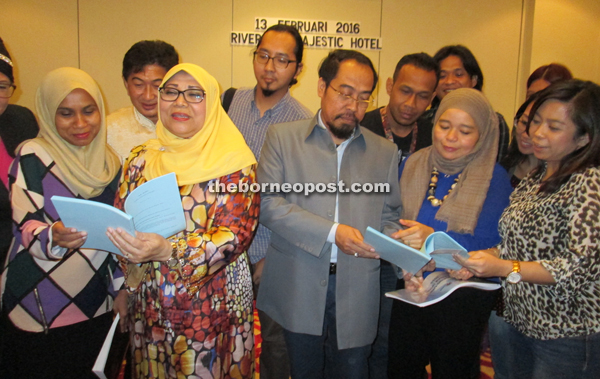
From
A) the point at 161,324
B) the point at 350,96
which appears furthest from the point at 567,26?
the point at 161,324

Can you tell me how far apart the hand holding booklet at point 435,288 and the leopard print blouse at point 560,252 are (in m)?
0.16

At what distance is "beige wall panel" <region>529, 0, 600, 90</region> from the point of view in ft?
14.9

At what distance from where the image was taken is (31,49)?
14.3 ft

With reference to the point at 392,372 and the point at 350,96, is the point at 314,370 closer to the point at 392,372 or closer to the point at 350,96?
the point at 392,372

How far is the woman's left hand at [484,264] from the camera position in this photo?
4.51ft

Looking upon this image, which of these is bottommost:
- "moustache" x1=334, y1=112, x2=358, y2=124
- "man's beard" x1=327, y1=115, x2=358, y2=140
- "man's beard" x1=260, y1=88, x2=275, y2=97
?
"man's beard" x1=327, y1=115, x2=358, y2=140

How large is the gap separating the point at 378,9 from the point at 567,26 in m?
2.24

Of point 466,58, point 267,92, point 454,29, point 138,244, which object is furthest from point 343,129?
point 454,29

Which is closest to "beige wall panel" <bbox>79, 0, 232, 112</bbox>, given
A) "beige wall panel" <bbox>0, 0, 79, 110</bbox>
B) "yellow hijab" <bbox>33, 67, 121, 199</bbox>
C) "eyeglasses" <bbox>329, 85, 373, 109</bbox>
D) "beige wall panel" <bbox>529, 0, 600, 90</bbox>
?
"beige wall panel" <bbox>0, 0, 79, 110</bbox>

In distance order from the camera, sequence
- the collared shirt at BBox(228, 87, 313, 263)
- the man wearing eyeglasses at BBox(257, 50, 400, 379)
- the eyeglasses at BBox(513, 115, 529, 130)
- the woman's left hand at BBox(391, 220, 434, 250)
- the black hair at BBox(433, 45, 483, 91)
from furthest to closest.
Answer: the black hair at BBox(433, 45, 483, 91)
the collared shirt at BBox(228, 87, 313, 263)
the eyeglasses at BBox(513, 115, 529, 130)
the man wearing eyeglasses at BBox(257, 50, 400, 379)
the woman's left hand at BBox(391, 220, 434, 250)

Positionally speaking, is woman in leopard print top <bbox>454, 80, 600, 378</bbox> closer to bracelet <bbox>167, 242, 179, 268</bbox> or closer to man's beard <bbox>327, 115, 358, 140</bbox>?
man's beard <bbox>327, 115, 358, 140</bbox>

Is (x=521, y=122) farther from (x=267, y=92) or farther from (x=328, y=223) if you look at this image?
(x=267, y=92)

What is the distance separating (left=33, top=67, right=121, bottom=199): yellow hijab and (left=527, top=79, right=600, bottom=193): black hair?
180 centimetres

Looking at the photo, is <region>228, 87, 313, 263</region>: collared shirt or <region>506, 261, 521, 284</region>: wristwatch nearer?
<region>506, 261, 521, 284</region>: wristwatch
